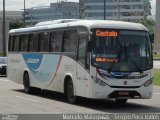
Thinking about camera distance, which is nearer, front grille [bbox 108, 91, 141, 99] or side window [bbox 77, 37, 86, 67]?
front grille [bbox 108, 91, 141, 99]

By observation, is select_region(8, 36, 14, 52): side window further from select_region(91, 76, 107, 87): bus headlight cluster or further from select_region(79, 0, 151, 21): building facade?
select_region(79, 0, 151, 21): building facade

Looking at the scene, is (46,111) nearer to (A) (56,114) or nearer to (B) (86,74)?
(A) (56,114)

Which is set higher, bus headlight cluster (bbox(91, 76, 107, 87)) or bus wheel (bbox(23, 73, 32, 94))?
bus headlight cluster (bbox(91, 76, 107, 87))

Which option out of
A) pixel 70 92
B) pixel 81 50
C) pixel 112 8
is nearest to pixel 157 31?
pixel 112 8

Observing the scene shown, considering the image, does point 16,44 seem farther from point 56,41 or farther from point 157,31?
point 157,31

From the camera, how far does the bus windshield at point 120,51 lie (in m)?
17.4

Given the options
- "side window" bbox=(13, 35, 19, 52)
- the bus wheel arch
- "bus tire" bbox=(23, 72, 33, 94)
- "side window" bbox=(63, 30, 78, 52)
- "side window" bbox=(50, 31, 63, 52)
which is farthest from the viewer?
"side window" bbox=(13, 35, 19, 52)

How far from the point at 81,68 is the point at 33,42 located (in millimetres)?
5739

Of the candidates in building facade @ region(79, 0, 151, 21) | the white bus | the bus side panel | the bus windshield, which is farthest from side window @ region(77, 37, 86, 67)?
building facade @ region(79, 0, 151, 21)

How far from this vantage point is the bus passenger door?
58.5 ft

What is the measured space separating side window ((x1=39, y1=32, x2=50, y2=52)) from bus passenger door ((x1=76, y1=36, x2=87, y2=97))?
3.39 m

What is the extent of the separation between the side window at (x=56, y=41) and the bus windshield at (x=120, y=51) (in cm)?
304

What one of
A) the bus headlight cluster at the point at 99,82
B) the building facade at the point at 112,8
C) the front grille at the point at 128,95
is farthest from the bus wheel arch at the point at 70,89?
the building facade at the point at 112,8

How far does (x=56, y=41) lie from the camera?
20.7m
